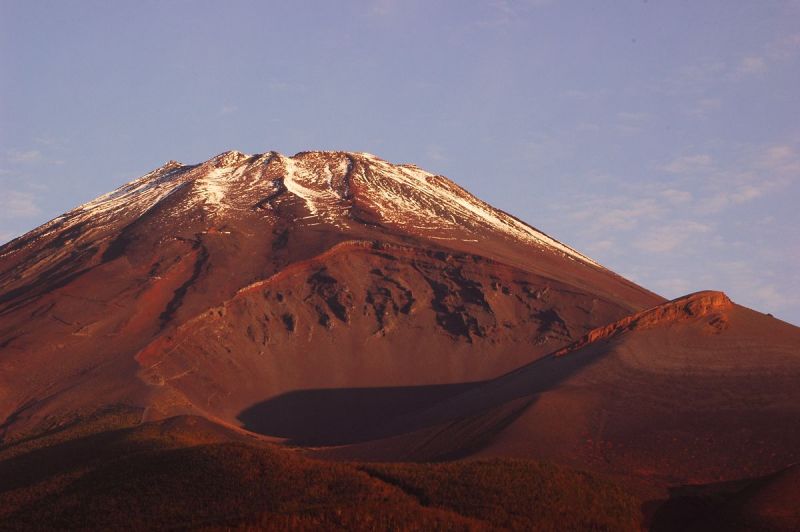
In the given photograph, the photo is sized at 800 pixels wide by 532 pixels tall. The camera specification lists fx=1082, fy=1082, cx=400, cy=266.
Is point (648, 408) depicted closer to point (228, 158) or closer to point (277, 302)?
point (277, 302)

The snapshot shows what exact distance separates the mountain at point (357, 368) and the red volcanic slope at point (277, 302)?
6.7 inches

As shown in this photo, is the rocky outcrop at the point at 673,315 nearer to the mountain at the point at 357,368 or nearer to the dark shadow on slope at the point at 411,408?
the mountain at the point at 357,368

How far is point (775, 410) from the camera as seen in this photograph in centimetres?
4469

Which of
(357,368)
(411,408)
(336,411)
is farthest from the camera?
(357,368)

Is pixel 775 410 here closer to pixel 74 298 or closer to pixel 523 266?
pixel 523 266

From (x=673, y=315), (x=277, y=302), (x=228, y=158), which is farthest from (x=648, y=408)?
(x=228, y=158)

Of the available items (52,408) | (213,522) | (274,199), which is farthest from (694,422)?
(274,199)

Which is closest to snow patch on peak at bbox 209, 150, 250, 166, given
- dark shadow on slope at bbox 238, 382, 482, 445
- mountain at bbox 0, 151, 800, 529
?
mountain at bbox 0, 151, 800, 529

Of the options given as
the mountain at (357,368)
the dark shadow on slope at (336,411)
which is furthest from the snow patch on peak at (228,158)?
the dark shadow on slope at (336,411)

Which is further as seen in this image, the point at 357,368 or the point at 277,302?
the point at 277,302

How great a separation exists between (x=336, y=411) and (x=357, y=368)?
4376 mm

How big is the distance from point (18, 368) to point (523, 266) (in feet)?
106

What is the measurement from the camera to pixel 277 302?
221ft

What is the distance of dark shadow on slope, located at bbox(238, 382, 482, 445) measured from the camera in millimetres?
56469
